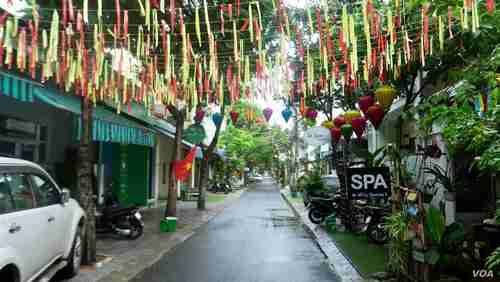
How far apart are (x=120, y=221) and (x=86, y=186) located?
3349 millimetres

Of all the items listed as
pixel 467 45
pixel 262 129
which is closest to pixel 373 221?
pixel 467 45

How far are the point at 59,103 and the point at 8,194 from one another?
15.8 ft

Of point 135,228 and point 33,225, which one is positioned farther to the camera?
point 135,228

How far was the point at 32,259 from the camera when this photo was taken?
516 cm

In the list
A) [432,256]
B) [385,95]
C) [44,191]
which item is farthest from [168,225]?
[432,256]

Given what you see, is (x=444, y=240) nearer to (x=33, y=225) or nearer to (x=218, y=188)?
(x=33, y=225)

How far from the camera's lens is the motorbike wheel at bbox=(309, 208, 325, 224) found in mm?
15095

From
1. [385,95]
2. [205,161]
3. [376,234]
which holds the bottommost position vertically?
[376,234]

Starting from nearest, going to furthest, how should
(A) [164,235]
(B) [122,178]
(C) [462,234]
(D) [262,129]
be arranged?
(C) [462,234] < (A) [164,235] < (B) [122,178] < (D) [262,129]

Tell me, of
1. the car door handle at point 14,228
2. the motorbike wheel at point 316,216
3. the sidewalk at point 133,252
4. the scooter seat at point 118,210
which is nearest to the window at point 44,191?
the car door handle at point 14,228

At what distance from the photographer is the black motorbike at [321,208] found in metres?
14.9

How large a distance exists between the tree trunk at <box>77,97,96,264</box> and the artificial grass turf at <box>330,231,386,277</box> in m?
4.80

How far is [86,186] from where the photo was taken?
8258 mm

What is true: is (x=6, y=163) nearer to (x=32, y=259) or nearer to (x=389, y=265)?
(x=32, y=259)
